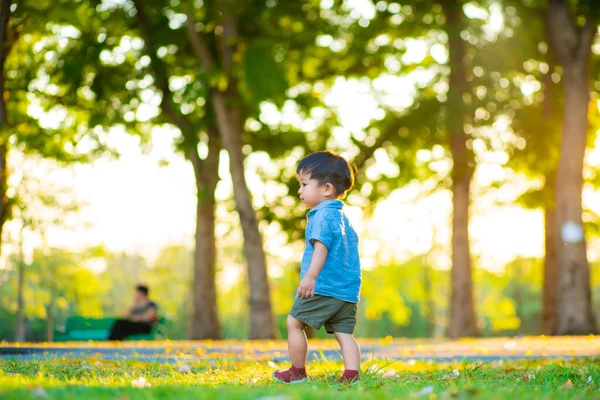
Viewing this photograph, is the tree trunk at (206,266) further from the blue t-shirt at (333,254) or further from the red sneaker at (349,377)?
the red sneaker at (349,377)

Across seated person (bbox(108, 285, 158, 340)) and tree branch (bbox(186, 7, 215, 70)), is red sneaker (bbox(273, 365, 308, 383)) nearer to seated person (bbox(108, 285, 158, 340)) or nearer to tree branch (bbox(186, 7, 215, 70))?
seated person (bbox(108, 285, 158, 340))

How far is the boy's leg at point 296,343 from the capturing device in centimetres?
539

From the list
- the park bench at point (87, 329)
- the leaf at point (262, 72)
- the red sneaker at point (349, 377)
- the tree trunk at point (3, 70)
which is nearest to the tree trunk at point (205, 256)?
the park bench at point (87, 329)

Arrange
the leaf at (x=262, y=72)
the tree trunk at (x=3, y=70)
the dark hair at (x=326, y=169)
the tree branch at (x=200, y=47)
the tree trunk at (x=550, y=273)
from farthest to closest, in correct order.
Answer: the tree trunk at (x=550, y=273) → the tree branch at (x=200, y=47) → the leaf at (x=262, y=72) → the tree trunk at (x=3, y=70) → the dark hair at (x=326, y=169)

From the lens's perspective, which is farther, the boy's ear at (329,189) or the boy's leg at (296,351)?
the boy's ear at (329,189)

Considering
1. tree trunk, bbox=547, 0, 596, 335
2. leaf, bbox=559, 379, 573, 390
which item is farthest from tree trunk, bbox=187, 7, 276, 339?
leaf, bbox=559, 379, 573, 390

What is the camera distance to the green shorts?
17.4 ft

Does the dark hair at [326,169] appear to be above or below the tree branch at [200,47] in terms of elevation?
below

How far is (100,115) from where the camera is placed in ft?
53.5

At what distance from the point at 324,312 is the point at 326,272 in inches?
11.2

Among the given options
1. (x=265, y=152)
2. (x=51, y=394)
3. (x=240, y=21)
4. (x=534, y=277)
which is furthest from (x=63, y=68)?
(x=534, y=277)

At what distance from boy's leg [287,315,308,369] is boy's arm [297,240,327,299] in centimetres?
25

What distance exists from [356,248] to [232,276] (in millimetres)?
40089

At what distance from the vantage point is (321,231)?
532cm
